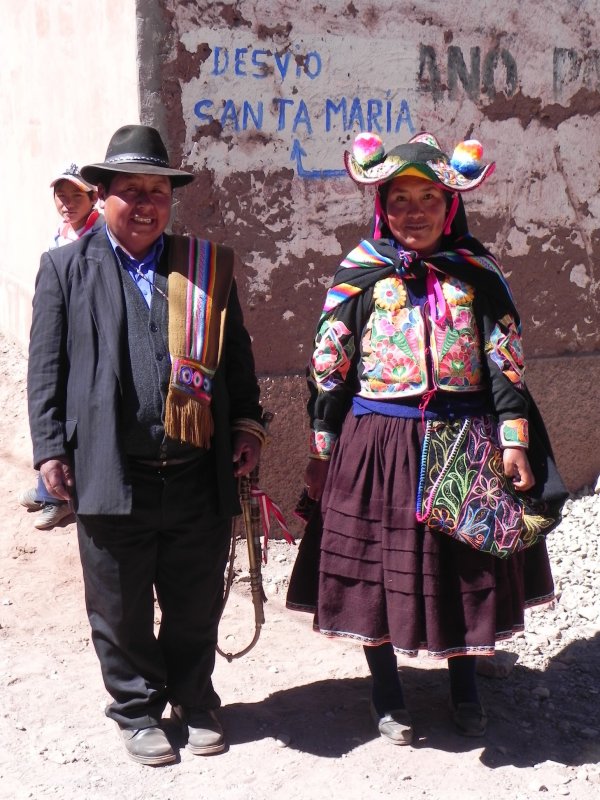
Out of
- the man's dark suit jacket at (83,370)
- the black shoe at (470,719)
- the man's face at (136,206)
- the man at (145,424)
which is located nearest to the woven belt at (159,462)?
the man at (145,424)

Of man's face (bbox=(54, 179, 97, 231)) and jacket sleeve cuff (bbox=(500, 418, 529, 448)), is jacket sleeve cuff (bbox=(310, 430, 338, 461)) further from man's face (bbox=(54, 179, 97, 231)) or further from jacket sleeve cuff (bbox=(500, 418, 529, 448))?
man's face (bbox=(54, 179, 97, 231))

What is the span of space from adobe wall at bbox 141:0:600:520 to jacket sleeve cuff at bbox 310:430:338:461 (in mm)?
1609

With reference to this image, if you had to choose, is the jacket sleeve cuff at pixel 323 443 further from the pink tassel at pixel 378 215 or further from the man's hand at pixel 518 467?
the pink tassel at pixel 378 215

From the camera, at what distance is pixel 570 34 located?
225 inches

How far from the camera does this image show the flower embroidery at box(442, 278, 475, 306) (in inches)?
136

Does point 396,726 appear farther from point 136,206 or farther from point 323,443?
point 136,206

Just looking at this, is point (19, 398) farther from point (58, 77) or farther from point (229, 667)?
point (229, 667)

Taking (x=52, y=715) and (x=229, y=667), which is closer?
(x=52, y=715)

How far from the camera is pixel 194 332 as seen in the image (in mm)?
3350

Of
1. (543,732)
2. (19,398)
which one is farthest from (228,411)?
(19,398)

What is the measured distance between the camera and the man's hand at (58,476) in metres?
3.28

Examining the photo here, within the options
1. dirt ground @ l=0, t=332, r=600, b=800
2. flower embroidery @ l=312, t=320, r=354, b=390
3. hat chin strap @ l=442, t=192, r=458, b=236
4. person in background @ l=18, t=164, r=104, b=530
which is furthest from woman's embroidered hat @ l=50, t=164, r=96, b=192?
hat chin strap @ l=442, t=192, r=458, b=236

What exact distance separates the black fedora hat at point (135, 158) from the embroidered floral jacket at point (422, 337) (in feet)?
2.25

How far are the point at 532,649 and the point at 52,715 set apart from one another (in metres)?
1.99
